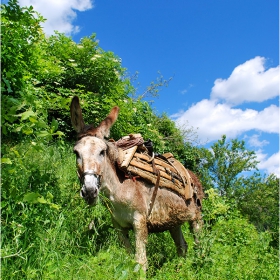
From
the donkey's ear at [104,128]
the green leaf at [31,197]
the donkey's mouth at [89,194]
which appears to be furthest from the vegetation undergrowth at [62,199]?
the donkey's ear at [104,128]

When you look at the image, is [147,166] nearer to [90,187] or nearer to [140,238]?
[140,238]

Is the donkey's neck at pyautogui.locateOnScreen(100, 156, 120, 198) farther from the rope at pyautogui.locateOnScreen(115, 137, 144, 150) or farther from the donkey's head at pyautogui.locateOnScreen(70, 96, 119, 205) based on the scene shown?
the rope at pyautogui.locateOnScreen(115, 137, 144, 150)

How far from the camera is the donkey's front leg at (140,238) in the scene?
12.0ft

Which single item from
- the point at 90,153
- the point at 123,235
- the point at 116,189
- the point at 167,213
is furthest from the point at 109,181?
the point at 167,213

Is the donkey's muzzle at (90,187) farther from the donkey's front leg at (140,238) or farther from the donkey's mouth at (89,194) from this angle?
the donkey's front leg at (140,238)

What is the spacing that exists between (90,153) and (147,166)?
1.14 meters

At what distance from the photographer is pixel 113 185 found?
373 cm

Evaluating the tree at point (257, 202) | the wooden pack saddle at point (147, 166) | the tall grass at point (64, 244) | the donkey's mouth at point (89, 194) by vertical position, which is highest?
the tree at point (257, 202)

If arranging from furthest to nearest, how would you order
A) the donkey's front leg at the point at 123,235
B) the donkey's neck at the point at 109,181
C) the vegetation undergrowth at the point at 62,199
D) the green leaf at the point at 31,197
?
the donkey's front leg at the point at 123,235, the donkey's neck at the point at 109,181, the vegetation undergrowth at the point at 62,199, the green leaf at the point at 31,197

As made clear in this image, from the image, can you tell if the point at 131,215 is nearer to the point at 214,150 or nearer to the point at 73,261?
the point at 73,261

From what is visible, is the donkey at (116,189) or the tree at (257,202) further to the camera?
the tree at (257,202)

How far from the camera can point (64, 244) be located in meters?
3.50

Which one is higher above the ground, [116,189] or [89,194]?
[116,189]

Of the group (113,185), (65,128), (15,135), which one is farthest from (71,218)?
(65,128)
